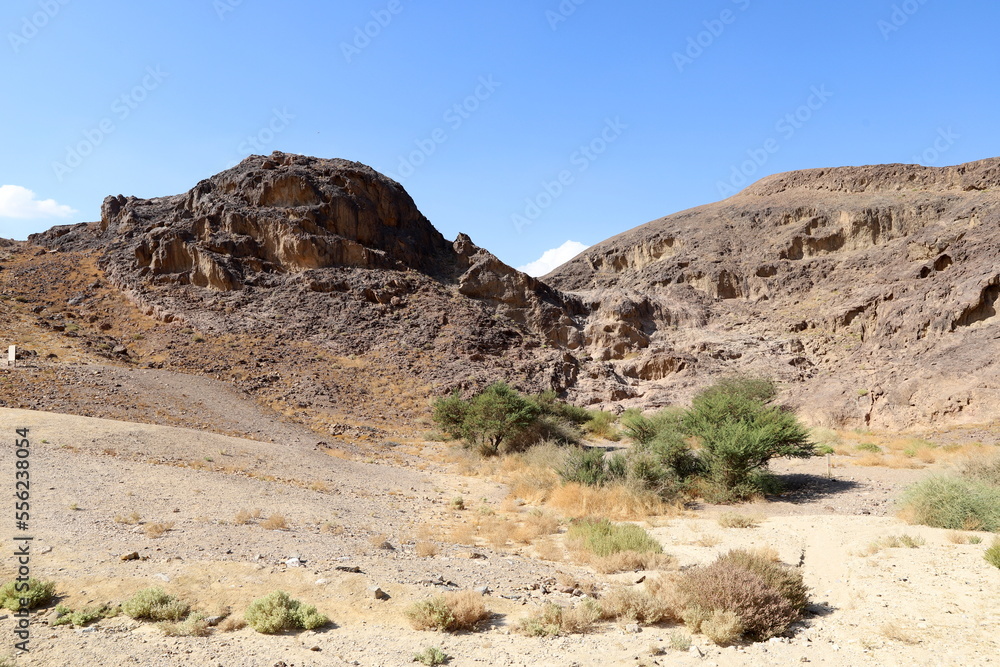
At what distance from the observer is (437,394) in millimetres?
29141

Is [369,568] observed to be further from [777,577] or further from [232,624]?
[777,577]

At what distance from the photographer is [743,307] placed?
44906 millimetres

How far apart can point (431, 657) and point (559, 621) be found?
4.58 ft

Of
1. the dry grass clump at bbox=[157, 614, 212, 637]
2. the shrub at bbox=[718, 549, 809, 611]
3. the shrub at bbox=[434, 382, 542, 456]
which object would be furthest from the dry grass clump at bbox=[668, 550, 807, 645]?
the shrub at bbox=[434, 382, 542, 456]

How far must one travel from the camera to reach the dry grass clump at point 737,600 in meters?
5.36

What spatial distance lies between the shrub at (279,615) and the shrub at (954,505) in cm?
959

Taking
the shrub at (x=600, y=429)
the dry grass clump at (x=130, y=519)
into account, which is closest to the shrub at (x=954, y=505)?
the dry grass clump at (x=130, y=519)

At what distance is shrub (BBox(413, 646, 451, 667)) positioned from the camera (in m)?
4.88

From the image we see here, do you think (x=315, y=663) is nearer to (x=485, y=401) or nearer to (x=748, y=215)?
(x=485, y=401)

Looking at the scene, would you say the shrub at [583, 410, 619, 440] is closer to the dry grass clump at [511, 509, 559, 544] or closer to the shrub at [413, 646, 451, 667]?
the dry grass clump at [511, 509, 559, 544]

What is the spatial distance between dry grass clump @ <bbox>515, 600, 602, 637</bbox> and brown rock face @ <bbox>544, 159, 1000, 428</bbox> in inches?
922

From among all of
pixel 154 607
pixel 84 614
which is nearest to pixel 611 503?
pixel 154 607

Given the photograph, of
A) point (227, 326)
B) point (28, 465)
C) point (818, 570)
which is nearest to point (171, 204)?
point (227, 326)

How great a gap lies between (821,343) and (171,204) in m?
47.1
